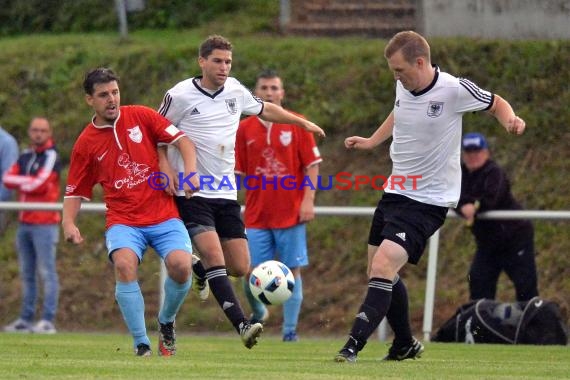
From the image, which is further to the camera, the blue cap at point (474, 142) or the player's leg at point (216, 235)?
the blue cap at point (474, 142)

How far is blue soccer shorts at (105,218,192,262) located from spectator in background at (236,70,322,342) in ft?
12.1

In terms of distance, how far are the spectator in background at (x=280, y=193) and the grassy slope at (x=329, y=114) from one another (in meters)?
2.08

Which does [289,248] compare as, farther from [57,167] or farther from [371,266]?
[371,266]

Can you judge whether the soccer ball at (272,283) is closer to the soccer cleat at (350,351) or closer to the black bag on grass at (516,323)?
the soccer cleat at (350,351)

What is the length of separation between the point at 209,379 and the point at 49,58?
506 inches

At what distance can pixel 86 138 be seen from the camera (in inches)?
393

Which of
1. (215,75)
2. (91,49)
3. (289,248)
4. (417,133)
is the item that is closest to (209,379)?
(417,133)

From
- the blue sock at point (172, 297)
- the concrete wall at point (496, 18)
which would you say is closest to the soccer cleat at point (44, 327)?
the blue sock at point (172, 297)

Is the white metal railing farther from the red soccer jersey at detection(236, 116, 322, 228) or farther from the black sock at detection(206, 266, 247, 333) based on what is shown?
the black sock at detection(206, 266, 247, 333)

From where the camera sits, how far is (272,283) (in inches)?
451

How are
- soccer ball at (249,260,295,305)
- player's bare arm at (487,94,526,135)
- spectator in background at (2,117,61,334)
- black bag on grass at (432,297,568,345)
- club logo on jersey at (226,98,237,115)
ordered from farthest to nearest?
spectator in background at (2,117,61,334) → black bag on grass at (432,297,568,345) → soccer ball at (249,260,295,305) → club logo on jersey at (226,98,237,115) → player's bare arm at (487,94,526,135)

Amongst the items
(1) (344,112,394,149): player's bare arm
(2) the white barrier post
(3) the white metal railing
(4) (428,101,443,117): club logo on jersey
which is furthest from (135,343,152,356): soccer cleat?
(2) the white barrier post

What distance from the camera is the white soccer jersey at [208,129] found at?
10656 millimetres

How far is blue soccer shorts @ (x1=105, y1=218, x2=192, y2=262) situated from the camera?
9.75m
